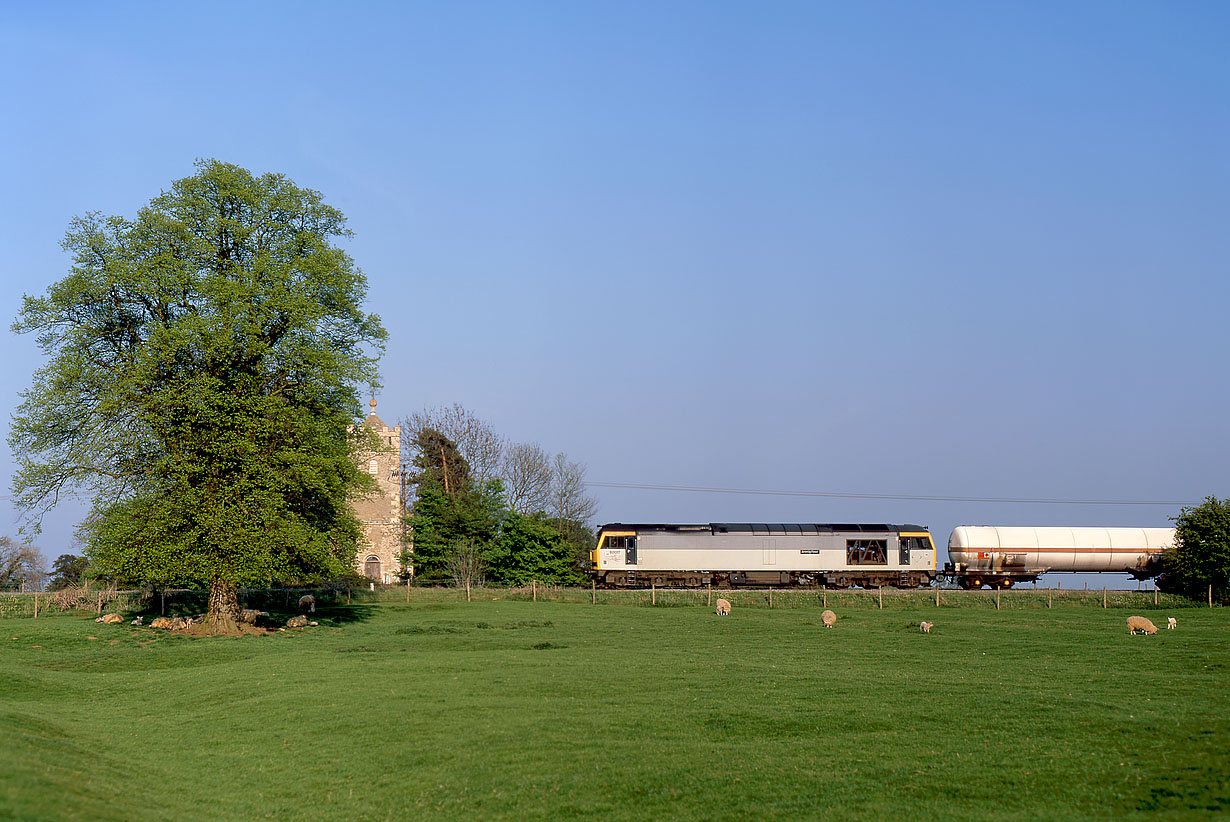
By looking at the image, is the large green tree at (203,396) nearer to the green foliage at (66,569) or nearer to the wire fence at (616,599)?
the wire fence at (616,599)

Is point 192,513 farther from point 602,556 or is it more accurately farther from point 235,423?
point 602,556

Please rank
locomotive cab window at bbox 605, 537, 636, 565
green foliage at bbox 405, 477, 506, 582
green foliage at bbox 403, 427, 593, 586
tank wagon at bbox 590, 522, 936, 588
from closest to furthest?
tank wagon at bbox 590, 522, 936, 588 → locomotive cab window at bbox 605, 537, 636, 565 → green foliage at bbox 403, 427, 593, 586 → green foliage at bbox 405, 477, 506, 582

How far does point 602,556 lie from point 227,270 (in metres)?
33.3

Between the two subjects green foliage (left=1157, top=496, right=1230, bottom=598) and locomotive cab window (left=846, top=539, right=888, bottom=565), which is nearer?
green foliage (left=1157, top=496, right=1230, bottom=598)

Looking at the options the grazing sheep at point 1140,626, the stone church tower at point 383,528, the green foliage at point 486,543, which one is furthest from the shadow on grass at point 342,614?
the grazing sheep at point 1140,626

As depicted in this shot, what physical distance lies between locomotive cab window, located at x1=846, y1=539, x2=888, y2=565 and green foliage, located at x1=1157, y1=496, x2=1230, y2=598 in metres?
17.0

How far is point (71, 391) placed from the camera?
39.1m

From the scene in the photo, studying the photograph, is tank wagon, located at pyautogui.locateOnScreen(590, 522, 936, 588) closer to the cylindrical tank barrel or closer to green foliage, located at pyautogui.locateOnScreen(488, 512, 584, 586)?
the cylindrical tank barrel

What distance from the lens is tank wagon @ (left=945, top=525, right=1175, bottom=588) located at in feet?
212

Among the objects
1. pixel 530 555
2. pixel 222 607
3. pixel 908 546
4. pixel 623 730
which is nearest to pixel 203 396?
pixel 222 607

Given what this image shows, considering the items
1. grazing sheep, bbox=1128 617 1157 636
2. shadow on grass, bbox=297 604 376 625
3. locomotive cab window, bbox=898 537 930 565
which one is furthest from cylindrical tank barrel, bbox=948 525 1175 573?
shadow on grass, bbox=297 604 376 625

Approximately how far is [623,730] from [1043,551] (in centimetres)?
5359

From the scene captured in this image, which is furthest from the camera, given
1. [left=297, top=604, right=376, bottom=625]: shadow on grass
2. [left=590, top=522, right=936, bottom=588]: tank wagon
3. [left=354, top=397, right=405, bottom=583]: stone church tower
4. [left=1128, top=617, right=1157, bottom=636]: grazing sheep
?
[left=354, top=397, right=405, bottom=583]: stone church tower

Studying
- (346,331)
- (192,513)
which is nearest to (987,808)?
(192,513)
